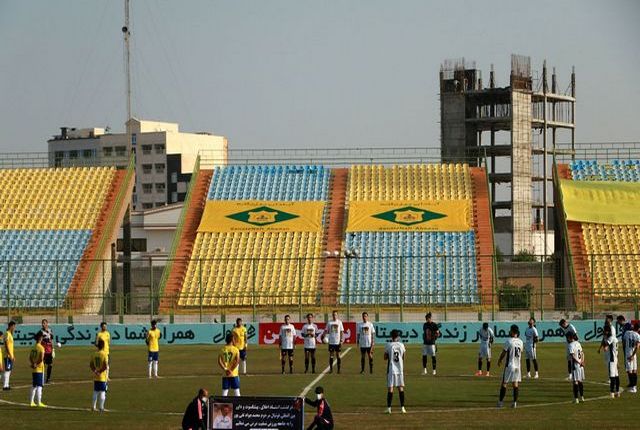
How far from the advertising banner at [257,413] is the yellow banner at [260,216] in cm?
4943

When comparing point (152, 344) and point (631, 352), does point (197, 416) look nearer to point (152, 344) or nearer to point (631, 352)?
point (631, 352)

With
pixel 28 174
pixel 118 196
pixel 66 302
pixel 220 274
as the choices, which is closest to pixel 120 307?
pixel 66 302

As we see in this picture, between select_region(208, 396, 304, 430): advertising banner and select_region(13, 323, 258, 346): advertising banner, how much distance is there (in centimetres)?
3250

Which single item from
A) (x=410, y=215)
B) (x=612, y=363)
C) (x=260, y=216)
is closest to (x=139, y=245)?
(x=260, y=216)

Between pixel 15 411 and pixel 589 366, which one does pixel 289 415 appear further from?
pixel 589 366

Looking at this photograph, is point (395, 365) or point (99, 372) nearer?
point (395, 365)

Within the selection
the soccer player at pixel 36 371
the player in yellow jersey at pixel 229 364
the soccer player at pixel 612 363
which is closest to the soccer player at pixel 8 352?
the soccer player at pixel 36 371

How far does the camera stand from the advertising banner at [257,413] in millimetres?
23938

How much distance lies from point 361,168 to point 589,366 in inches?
1546

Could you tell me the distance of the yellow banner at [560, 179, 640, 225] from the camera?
72375 millimetres

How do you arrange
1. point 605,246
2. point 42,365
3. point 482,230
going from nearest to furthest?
point 42,365, point 605,246, point 482,230

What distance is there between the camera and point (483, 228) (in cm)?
7288

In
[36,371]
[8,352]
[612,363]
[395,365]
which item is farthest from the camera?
[8,352]

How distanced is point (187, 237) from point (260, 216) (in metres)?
4.85
